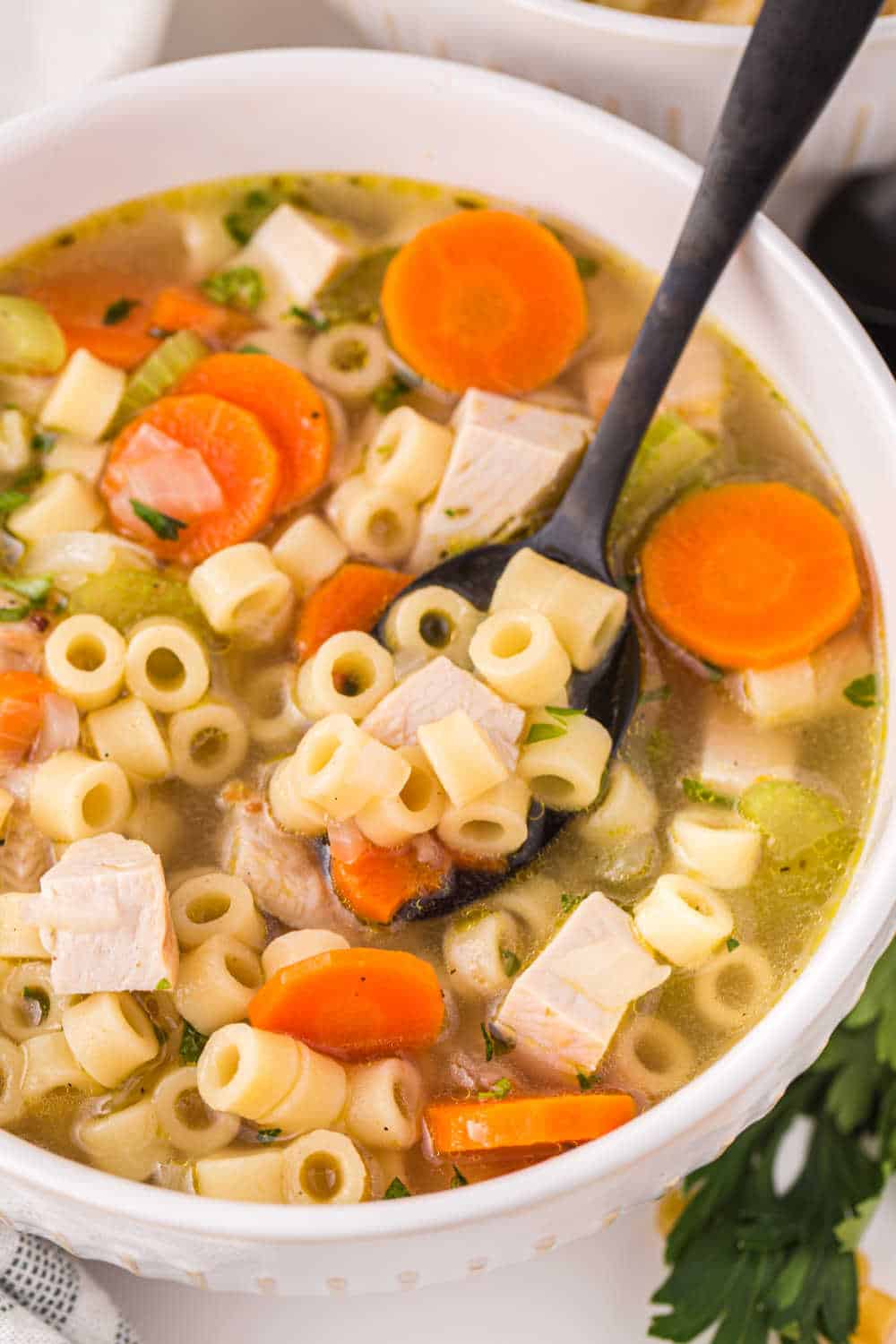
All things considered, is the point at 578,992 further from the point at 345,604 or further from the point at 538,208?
the point at 538,208

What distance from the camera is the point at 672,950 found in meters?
2.01

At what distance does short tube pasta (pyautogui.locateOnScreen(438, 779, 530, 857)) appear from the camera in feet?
6.64

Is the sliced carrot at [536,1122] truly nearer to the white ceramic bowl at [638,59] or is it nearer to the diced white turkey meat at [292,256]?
the diced white turkey meat at [292,256]

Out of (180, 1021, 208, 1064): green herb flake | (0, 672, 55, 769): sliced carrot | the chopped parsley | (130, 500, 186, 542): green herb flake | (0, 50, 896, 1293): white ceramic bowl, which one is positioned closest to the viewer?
(0, 50, 896, 1293): white ceramic bowl

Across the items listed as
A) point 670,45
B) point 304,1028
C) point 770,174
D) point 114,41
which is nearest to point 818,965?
point 304,1028

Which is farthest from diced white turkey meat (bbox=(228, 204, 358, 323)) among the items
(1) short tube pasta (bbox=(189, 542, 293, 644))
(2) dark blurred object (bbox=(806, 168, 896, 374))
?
(2) dark blurred object (bbox=(806, 168, 896, 374))

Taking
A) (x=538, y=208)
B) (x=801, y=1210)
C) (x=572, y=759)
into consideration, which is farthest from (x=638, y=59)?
(x=801, y=1210)

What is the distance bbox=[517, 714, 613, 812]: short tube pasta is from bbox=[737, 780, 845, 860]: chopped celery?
8.4 inches

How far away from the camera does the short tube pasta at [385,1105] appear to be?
1909 mm

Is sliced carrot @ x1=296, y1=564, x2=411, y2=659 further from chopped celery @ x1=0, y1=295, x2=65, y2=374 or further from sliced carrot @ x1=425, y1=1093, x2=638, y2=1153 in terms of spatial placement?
sliced carrot @ x1=425, y1=1093, x2=638, y2=1153

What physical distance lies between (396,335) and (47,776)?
880 millimetres

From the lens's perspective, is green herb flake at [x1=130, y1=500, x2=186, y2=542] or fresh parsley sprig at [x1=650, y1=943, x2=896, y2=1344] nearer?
fresh parsley sprig at [x1=650, y1=943, x2=896, y2=1344]

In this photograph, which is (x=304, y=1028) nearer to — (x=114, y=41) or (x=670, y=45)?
(x=670, y=45)

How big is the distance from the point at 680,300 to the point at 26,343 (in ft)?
3.25
